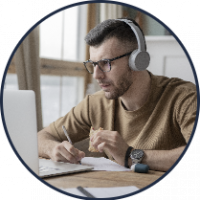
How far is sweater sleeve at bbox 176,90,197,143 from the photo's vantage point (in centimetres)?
87

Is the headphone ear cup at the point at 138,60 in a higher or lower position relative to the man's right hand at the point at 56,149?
higher

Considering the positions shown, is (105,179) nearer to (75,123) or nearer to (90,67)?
(75,123)

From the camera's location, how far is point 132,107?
2.95ft

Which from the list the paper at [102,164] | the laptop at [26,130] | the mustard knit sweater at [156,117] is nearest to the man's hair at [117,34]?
the mustard knit sweater at [156,117]

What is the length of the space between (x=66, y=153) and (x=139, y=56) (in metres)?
0.38

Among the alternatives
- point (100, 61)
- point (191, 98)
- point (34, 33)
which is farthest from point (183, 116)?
point (34, 33)

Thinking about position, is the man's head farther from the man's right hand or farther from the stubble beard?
the man's right hand

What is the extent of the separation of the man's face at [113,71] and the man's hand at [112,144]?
12 cm

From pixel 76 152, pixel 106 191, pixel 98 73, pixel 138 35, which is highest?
pixel 138 35

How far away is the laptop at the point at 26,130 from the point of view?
2.83 ft

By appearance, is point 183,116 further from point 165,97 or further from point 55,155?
point 55,155

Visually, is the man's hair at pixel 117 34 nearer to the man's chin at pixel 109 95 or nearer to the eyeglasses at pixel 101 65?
the eyeglasses at pixel 101 65

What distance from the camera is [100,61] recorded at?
2.83ft

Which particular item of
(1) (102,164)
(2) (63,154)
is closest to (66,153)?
(2) (63,154)
